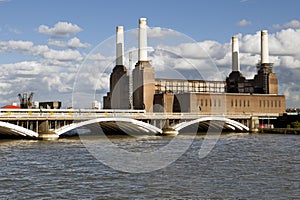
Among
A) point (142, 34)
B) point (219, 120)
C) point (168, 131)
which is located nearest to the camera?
point (168, 131)

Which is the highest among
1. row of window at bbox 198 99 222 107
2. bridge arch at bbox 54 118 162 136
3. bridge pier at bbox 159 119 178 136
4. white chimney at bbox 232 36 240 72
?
white chimney at bbox 232 36 240 72

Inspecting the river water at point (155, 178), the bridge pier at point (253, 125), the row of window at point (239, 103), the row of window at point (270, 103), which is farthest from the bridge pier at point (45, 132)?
the row of window at point (270, 103)

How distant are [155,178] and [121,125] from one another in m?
41.2

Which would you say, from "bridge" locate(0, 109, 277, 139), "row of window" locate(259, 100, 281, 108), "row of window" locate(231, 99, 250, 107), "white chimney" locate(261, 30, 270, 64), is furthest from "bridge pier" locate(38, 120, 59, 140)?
"row of window" locate(259, 100, 281, 108)

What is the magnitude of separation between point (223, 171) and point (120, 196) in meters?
9.55

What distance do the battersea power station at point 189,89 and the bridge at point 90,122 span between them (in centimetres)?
1468

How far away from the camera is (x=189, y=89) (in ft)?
367

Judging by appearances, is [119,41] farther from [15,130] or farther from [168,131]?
[15,130]

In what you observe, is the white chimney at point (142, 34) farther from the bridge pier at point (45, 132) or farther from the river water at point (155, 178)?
the river water at point (155, 178)

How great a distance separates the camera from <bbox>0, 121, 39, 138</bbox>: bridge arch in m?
51.0

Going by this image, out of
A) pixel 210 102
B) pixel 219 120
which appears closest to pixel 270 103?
pixel 210 102

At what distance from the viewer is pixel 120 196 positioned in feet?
72.6

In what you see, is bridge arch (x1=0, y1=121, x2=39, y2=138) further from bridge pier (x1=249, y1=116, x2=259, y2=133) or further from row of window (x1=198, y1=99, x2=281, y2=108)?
row of window (x1=198, y1=99, x2=281, y2=108)

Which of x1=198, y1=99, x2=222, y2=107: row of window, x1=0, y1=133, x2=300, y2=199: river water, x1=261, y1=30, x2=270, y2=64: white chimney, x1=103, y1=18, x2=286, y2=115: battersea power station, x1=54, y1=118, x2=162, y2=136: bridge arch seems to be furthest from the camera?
x1=261, y1=30, x2=270, y2=64: white chimney
